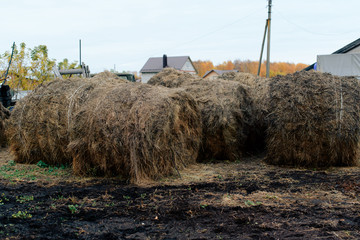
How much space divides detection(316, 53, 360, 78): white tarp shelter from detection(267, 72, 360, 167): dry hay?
9.21 meters

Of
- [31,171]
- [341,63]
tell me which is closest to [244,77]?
[31,171]

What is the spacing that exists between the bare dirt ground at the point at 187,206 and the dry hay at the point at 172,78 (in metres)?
3.94

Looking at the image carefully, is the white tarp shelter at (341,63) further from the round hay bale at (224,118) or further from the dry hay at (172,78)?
the round hay bale at (224,118)

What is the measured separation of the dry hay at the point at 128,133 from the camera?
6879 mm

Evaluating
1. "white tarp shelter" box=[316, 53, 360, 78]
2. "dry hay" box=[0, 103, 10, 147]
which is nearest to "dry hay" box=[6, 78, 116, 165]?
"dry hay" box=[0, 103, 10, 147]

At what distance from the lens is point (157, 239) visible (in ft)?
13.8

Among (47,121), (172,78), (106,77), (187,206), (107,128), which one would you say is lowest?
(187,206)

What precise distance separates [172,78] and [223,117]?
10.3ft

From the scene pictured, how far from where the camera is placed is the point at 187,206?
540 cm

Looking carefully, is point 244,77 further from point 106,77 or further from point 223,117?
point 106,77

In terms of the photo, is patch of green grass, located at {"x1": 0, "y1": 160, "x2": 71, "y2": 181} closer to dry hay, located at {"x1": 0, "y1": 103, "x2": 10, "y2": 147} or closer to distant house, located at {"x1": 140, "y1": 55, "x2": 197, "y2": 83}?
dry hay, located at {"x1": 0, "y1": 103, "x2": 10, "y2": 147}

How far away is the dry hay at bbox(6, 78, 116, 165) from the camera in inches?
324

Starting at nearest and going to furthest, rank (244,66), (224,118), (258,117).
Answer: (224,118) < (258,117) < (244,66)

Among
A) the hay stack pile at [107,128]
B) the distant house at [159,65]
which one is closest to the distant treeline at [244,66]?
the distant house at [159,65]
